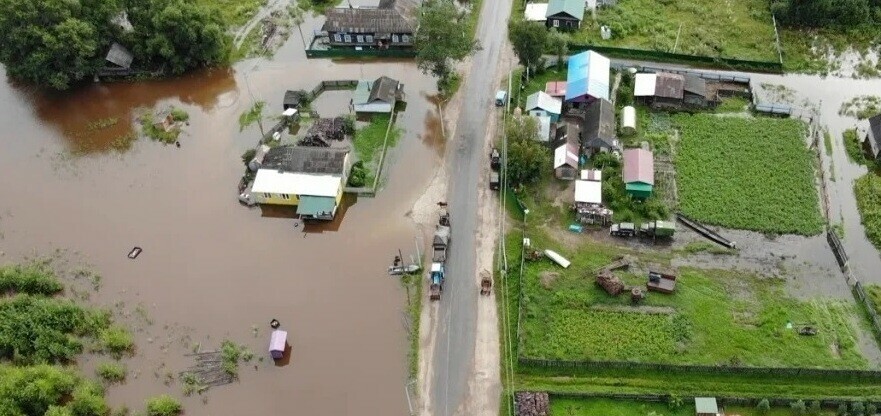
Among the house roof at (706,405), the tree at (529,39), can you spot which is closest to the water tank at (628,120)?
the tree at (529,39)

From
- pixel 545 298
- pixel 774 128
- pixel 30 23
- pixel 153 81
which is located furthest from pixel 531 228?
pixel 30 23

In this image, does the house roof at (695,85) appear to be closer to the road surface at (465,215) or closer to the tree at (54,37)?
the road surface at (465,215)

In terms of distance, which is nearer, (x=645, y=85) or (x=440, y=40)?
(x=440, y=40)

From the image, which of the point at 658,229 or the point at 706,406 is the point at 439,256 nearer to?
the point at 658,229

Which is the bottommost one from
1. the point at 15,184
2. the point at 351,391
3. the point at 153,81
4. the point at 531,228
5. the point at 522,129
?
the point at 351,391

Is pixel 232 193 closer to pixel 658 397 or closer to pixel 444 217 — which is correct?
pixel 444 217

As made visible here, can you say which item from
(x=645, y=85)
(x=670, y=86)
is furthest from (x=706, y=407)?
(x=645, y=85)
